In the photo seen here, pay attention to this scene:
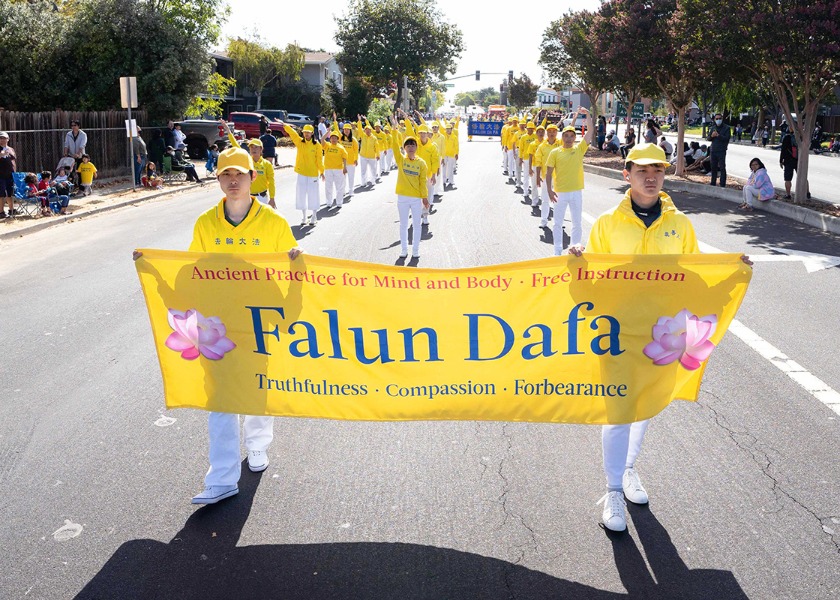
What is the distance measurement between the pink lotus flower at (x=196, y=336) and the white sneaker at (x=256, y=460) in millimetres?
773

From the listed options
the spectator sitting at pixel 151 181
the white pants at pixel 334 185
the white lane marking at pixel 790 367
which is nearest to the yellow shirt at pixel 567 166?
the white lane marking at pixel 790 367

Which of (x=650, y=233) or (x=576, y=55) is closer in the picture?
(x=650, y=233)

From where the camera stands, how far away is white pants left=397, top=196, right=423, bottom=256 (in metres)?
12.9

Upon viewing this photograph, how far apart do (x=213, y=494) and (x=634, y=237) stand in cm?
298

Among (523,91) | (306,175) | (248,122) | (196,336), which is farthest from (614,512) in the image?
(523,91)

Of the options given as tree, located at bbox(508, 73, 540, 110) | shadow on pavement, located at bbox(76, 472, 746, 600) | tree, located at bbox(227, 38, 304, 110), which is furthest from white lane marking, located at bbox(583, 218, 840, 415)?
tree, located at bbox(508, 73, 540, 110)

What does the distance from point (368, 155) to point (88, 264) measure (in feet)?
47.4

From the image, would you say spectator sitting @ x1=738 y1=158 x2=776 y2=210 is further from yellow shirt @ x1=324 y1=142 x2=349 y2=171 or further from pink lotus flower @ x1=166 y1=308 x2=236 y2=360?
pink lotus flower @ x1=166 y1=308 x2=236 y2=360

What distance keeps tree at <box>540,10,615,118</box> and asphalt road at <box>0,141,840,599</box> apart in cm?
2978

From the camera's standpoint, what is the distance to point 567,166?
12.9 m

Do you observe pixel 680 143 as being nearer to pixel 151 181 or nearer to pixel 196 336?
pixel 151 181

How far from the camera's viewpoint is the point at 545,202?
56.8ft

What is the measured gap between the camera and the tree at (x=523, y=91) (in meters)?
117

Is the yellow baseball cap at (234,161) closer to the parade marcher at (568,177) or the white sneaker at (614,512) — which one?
the white sneaker at (614,512)
